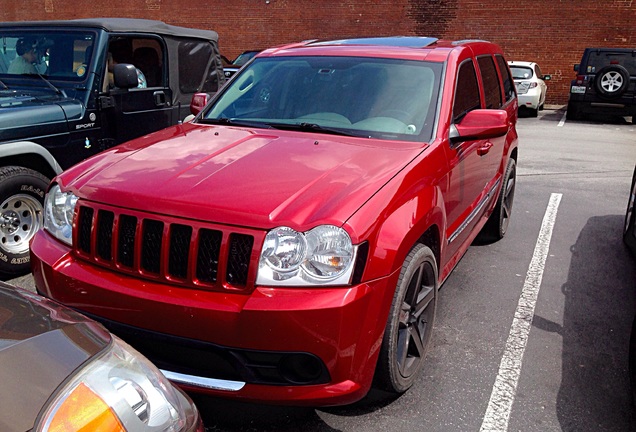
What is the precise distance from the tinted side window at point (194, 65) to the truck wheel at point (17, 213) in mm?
2081

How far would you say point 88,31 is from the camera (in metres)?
5.25

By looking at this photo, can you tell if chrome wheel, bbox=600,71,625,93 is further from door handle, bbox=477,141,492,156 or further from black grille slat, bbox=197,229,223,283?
black grille slat, bbox=197,229,223,283

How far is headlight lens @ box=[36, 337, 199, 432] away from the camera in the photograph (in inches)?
53.6

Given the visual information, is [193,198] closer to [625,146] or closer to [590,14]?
[625,146]

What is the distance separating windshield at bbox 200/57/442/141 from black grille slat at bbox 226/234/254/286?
4.17 ft

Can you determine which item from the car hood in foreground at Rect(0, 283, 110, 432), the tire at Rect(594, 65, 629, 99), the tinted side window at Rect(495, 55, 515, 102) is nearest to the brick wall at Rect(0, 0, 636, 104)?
the tire at Rect(594, 65, 629, 99)

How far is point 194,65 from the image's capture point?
6.50 m

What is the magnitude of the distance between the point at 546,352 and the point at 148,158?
8.36ft

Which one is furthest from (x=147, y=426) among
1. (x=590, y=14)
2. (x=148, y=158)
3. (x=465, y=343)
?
(x=590, y=14)

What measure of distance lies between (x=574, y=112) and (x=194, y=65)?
12850 millimetres

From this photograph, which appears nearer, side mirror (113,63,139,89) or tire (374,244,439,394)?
tire (374,244,439,394)

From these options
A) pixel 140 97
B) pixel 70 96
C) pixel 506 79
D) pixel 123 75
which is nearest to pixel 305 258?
pixel 123 75

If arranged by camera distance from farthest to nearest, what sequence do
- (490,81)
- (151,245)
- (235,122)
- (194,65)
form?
(194,65), (490,81), (235,122), (151,245)

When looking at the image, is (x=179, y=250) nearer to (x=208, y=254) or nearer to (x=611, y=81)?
A: (x=208, y=254)
